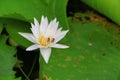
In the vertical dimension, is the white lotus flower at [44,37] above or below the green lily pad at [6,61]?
above

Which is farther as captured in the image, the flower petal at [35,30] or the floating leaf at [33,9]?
the floating leaf at [33,9]

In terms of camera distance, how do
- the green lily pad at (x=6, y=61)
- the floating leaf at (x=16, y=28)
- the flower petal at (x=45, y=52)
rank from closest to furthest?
1. the flower petal at (x=45, y=52)
2. the green lily pad at (x=6, y=61)
3. the floating leaf at (x=16, y=28)

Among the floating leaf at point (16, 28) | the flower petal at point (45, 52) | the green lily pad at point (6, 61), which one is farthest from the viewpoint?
the floating leaf at point (16, 28)

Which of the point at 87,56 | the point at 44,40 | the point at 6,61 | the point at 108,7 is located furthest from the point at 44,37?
the point at 108,7

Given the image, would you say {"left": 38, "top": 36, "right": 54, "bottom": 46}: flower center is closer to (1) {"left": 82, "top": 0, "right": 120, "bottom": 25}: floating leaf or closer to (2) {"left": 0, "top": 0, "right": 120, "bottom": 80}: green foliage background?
(2) {"left": 0, "top": 0, "right": 120, "bottom": 80}: green foliage background

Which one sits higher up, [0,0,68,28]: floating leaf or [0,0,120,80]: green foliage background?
[0,0,68,28]: floating leaf

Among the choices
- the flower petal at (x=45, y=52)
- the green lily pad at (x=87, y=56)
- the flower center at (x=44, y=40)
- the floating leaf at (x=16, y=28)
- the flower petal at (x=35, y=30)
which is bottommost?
the green lily pad at (x=87, y=56)

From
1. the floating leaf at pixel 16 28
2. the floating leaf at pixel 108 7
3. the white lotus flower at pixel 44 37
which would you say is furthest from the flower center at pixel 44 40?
the floating leaf at pixel 108 7

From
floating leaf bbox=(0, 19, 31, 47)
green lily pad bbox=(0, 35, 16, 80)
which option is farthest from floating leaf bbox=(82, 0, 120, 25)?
green lily pad bbox=(0, 35, 16, 80)

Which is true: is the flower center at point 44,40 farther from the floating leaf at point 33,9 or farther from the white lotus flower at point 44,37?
the floating leaf at point 33,9
